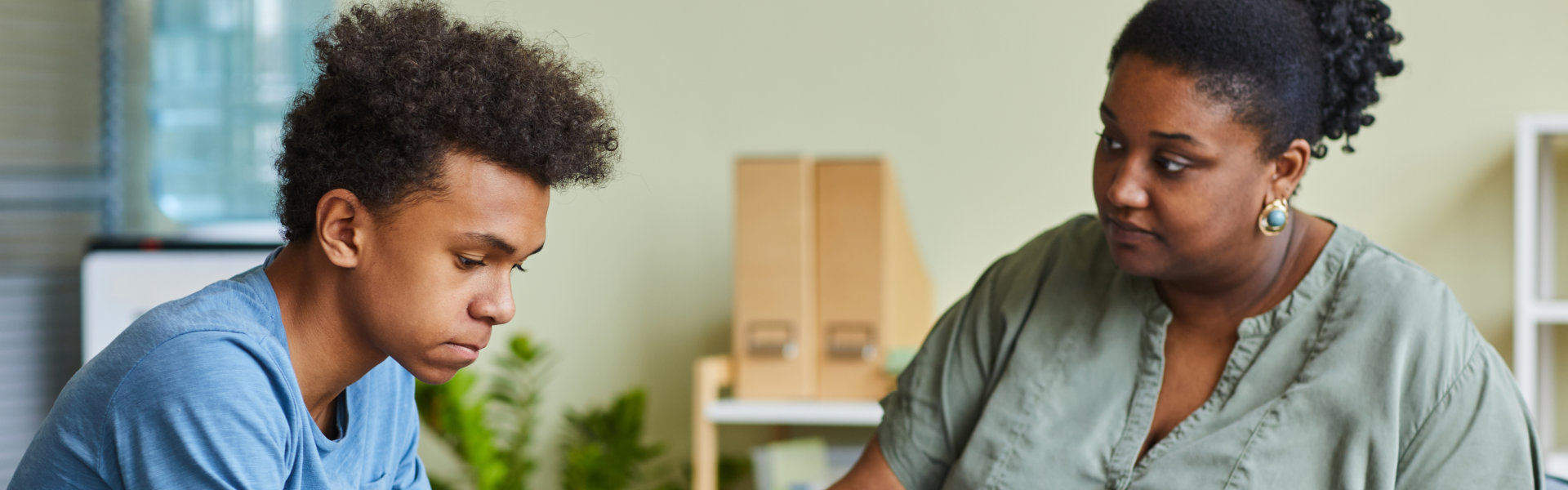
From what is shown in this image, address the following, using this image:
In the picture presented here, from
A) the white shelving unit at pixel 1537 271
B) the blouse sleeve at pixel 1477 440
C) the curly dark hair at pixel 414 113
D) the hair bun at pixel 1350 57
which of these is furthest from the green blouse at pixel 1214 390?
the white shelving unit at pixel 1537 271

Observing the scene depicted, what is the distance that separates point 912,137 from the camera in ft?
8.01

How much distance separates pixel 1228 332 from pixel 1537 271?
1.36 metres

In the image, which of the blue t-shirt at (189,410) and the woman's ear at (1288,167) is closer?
the blue t-shirt at (189,410)

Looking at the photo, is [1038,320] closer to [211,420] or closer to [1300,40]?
[1300,40]

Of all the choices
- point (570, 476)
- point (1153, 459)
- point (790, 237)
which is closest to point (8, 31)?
point (570, 476)

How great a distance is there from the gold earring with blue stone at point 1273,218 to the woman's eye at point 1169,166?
0.11 metres

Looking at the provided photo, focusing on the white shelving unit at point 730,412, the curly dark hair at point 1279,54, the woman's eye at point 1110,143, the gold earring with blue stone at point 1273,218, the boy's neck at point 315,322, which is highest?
the curly dark hair at point 1279,54

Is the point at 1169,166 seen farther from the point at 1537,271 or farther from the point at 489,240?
the point at 1537,271

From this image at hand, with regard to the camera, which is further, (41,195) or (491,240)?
(41,195)

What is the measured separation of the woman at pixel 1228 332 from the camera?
39.3 inches

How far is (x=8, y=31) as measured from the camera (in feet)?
7.79

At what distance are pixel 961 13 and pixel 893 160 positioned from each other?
335 millimetres

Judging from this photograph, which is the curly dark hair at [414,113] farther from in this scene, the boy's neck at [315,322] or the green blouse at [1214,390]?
the green blouse at [1214,390]

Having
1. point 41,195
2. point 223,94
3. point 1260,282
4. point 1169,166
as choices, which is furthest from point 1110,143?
point 41,195
